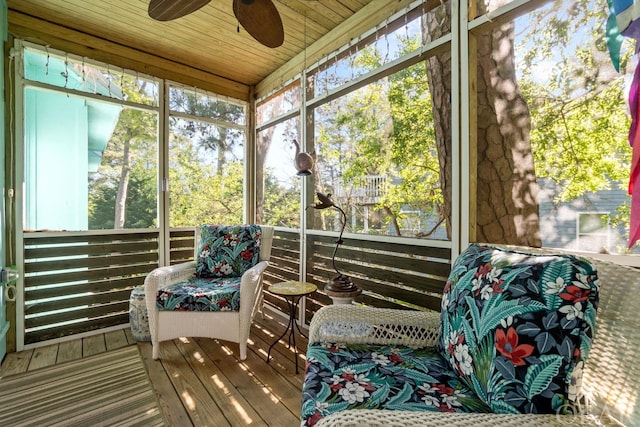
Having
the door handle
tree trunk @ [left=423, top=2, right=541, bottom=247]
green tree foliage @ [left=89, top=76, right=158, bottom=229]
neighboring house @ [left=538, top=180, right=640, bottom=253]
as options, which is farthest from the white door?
neighboring house @ [left=538, top=180, right=640, bottom=253]

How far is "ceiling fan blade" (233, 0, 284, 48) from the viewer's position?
1469 mm

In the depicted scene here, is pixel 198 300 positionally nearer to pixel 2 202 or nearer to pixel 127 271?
pixel 127 271

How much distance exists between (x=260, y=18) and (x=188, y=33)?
4.35 feet

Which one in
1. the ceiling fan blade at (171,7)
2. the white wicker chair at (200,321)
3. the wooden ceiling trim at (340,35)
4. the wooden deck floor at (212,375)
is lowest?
the wooden deck floor at (212,375)

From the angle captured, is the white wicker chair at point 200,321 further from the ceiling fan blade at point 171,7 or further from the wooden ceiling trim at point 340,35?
the wooden ceiling trim at point 340,35

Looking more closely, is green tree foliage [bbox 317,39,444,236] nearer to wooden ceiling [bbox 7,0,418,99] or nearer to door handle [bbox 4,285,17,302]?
wooden ceiling [bbox 7,0,418,99]

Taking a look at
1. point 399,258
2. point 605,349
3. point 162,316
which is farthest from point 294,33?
point 605,349

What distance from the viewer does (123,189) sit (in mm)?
2736

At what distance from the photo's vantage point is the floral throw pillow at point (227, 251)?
2.46m

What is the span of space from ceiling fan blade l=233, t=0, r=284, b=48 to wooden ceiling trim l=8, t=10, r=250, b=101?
1.72m

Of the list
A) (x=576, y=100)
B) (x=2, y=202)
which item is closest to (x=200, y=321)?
(x=2, y=202)

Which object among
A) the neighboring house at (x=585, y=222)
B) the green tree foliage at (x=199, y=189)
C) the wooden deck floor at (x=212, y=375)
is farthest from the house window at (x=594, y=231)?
the green tree foliage at (x=199, y=189)

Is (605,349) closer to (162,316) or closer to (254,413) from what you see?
(254,413)

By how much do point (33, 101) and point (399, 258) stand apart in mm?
3070
